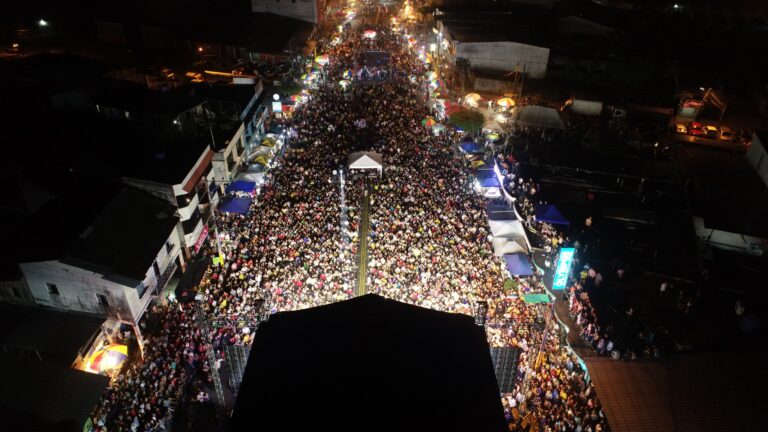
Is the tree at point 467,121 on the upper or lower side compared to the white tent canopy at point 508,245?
upper

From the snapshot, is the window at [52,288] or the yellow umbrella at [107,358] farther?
the window at [52,288]

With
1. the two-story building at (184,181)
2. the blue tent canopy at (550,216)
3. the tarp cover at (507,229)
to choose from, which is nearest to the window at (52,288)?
the two-story building at (184,181)

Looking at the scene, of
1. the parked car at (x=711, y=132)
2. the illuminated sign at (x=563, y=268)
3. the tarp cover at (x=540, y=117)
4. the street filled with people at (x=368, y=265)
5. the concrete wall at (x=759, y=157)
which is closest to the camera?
the street filled with people at (x=368, y=265)

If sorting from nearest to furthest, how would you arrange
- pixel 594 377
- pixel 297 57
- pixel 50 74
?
pixel 594 377 → pixel 50 74 → pixel 297 57

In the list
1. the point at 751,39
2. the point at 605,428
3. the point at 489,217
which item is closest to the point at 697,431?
the point at 605,428

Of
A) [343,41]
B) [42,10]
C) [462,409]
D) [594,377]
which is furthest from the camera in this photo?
[343,41]

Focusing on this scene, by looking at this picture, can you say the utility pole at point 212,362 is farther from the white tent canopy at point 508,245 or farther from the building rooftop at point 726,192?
the building rooftop at point 726,192

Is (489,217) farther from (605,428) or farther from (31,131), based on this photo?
(31,131)
